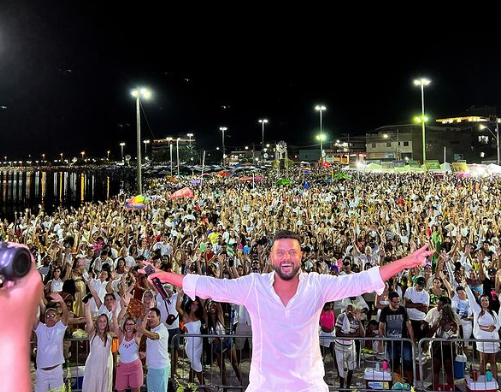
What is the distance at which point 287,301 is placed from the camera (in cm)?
→ 273

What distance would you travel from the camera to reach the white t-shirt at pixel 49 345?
5418 mm

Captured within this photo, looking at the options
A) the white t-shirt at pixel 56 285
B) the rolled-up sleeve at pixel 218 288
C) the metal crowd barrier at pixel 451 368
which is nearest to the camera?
the rolled-up sleeve at pixel 218 288

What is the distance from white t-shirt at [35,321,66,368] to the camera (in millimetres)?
5418

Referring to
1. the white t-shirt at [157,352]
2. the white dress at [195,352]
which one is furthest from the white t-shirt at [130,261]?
the white t-shirt at [157,352]

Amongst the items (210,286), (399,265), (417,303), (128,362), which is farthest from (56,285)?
(399,265)

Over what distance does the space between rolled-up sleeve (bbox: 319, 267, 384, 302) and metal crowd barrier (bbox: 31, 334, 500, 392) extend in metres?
2.76

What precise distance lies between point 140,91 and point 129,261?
11.5m

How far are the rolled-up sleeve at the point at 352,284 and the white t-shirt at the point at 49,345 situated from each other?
3932 millimetres

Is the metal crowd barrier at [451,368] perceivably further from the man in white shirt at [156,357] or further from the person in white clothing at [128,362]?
the person in white clothing at [128,362]

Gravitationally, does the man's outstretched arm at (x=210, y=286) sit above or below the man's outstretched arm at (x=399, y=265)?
below

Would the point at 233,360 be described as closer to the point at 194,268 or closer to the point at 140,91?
the point at 194,268

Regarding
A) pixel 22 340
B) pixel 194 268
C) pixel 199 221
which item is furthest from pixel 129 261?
pixel 22 340

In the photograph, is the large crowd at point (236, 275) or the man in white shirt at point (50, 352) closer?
the man in white shirt at point (50, 352)

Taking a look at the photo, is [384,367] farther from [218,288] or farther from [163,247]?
[163,247]
